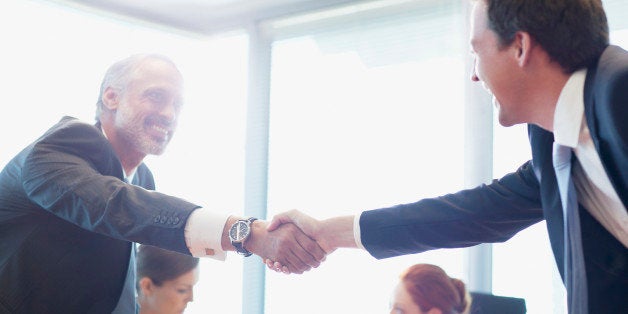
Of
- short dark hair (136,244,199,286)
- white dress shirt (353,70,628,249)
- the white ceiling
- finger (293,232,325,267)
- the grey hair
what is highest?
the white ceiling

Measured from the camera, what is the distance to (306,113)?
4.38 m

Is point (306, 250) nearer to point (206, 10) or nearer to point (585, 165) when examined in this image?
point (585, 165)

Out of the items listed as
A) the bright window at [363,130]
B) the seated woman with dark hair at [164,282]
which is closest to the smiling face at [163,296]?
the seated woman with dark hair at [164,282]

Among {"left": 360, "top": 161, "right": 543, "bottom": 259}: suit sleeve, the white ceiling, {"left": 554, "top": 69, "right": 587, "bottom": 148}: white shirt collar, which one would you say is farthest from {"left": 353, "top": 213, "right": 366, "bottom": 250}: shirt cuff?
the white ceiling

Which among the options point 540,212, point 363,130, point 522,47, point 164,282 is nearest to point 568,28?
point 522,47

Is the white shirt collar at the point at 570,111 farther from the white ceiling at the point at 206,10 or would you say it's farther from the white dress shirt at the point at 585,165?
the white ceiling at the point at 206,10

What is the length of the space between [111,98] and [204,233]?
0.77 meters

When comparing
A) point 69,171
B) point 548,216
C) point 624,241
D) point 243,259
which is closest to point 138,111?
point 69,171

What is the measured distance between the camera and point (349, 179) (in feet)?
13.5

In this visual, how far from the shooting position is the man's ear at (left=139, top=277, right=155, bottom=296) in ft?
8.95

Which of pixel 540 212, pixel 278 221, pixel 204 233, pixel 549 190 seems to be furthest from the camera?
pixel 278 221

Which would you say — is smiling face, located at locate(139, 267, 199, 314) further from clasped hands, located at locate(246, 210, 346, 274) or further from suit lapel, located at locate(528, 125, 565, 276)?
suit lapel, located at locate(528, 125, 565, 276)

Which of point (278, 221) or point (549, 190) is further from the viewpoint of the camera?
point (278, 221)

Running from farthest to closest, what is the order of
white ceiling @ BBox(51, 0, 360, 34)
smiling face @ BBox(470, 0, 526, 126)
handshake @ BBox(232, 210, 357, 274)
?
1. white ceiling @ BBox(51, 0, 360, 34)
2. handshake @ BBox(232, 210, 357, 274)
3. smiling face @ BBox(470, 0, 526, 126)
